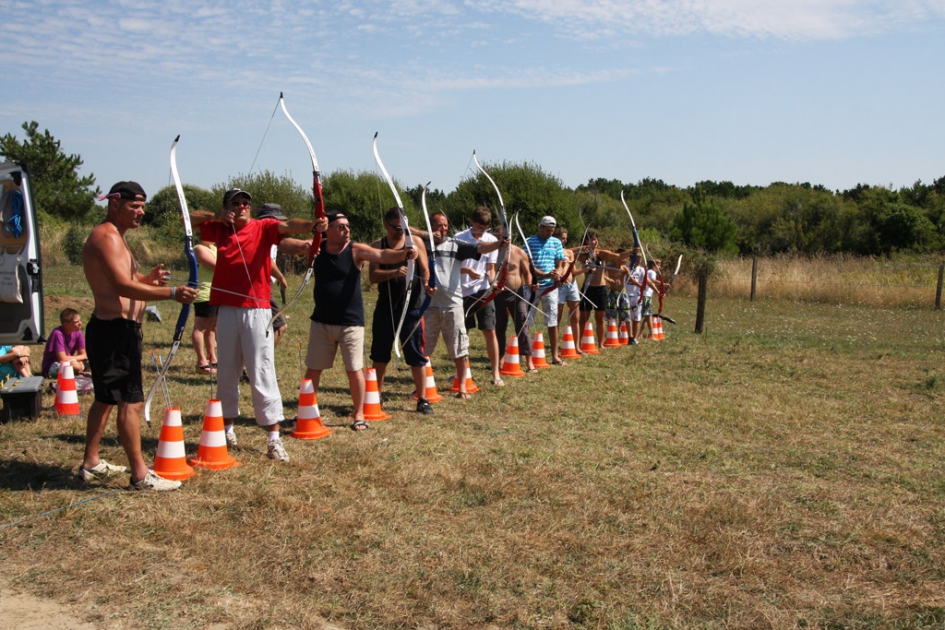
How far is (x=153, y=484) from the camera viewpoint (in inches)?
204

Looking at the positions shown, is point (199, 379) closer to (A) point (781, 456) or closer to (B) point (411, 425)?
(B) point (411, 425)

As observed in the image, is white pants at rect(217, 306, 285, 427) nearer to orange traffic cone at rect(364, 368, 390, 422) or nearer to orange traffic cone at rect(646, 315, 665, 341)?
orange traffic cone at rect(364, 368, 390, 422)

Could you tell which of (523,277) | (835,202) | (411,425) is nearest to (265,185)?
(523,277)

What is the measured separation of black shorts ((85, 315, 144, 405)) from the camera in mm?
5066

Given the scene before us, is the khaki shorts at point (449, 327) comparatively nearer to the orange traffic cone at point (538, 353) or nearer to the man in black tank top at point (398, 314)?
the man in black tank top at point (398, 314)

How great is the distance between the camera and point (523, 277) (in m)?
10.2

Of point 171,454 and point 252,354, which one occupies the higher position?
point 252,354

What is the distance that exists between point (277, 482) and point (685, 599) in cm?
281

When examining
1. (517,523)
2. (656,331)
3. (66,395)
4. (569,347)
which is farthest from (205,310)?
(656,331)

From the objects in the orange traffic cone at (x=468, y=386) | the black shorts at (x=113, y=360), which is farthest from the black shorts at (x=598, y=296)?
the black shorts at (x=113, y=360)

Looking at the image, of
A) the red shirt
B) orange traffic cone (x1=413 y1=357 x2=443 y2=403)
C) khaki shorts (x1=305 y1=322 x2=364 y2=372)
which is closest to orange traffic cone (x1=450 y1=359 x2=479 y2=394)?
orange traffic cone (x1=413 y1=357 x2=443 y2=403)

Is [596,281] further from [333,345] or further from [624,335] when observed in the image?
[333,345]

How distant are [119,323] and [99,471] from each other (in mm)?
1044

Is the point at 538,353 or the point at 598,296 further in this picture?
the point at 598,296
